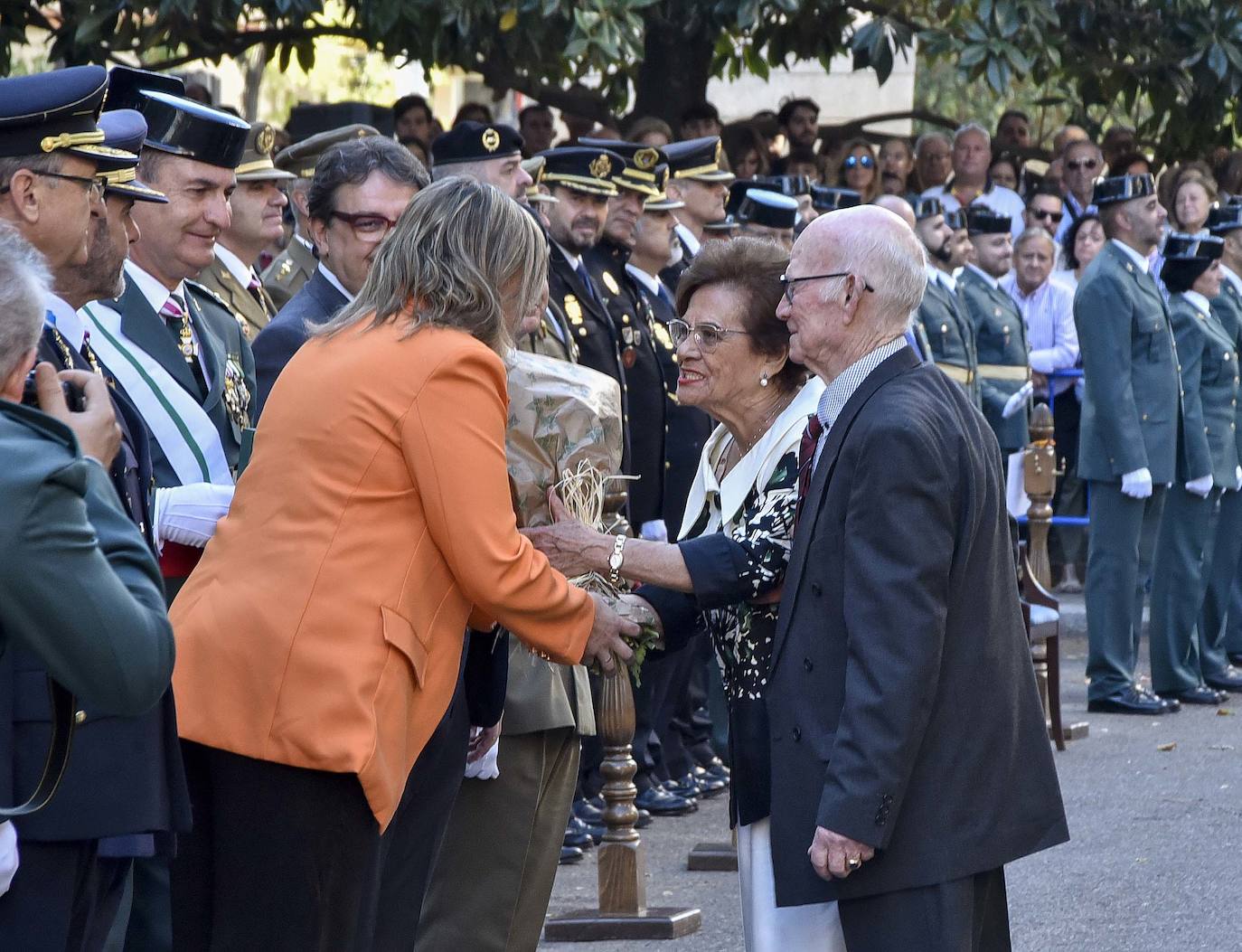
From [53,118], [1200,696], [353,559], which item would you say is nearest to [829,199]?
[1200,696]

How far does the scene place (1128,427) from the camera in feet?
28.6

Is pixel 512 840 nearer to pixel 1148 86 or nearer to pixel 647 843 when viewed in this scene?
pixel 647 843

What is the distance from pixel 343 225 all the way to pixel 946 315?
5905mm

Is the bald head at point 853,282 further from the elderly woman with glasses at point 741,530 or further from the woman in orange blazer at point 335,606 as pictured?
the woman in orange blazer at point 335,606

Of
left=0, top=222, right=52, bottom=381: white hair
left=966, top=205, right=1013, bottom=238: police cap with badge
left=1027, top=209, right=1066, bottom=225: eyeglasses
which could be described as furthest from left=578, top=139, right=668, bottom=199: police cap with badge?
left=1027, top=209, right=1066, bottom=225: eyeglasses

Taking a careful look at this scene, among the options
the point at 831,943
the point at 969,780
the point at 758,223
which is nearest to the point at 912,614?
the point at 969,780

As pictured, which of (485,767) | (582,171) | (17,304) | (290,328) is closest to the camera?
(17,304)

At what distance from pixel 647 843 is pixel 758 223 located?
3.16 m

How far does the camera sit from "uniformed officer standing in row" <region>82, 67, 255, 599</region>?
3.77 m

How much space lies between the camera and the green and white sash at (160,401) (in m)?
3.81

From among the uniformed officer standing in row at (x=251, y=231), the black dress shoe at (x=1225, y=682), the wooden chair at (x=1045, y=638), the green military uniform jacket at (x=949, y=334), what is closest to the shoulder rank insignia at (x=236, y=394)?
the uniformed officer standing in row at (x=251, y=231)

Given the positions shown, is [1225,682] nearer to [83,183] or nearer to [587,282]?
[587,282]

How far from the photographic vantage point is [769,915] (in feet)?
11.8

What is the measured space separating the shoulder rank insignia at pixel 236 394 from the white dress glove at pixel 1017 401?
281 inches
